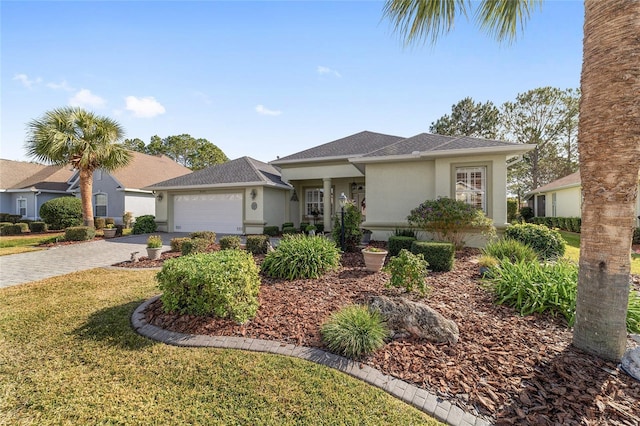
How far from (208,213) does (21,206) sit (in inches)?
764

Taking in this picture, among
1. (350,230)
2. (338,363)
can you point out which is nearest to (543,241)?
(350,230)

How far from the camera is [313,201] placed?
18172mm

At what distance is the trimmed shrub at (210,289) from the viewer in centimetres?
387

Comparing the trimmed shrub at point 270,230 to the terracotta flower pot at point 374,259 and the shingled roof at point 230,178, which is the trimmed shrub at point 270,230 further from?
the terracotta flower pot at point 374,259

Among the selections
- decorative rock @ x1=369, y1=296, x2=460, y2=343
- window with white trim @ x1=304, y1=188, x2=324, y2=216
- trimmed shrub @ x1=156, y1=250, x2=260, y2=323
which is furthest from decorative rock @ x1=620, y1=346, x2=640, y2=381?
window with white trim @ x1=304, y1=188, x2=324, y2=216

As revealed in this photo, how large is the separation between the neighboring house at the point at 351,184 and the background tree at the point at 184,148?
75.6 feet

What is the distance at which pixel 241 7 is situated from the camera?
709 cm

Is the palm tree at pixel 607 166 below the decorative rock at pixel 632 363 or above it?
above

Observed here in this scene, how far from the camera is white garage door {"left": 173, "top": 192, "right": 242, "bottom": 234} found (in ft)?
51.4

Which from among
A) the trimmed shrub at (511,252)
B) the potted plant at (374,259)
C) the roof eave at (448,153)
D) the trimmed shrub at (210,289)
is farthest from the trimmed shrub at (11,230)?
the trimmed shrub at (511,252)

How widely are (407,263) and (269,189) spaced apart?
11752 millimetres

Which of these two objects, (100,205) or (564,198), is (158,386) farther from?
(564,198)

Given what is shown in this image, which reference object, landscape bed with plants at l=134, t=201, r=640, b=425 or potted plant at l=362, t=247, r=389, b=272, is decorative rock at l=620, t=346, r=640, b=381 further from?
potted plant at l=362, t=247, r=389, b=272

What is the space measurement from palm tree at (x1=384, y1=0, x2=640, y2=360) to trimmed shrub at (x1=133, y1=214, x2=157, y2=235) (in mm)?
18711
